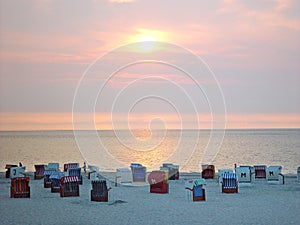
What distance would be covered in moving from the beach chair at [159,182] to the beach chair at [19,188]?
19.6 ft

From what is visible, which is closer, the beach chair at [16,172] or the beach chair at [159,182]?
the beach chair at [159,182]

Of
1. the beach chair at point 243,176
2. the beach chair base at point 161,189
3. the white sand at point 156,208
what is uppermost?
the beach chair at point 243,176

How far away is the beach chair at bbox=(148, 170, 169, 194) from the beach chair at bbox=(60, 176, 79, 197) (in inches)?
154

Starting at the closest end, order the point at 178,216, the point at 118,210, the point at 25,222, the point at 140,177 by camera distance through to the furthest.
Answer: the point at 25,222 < the point at 178,216 < the point at 118,210 < the point at 140,177

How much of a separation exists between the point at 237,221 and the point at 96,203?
21.2 feet

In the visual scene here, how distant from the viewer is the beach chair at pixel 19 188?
73.1ft

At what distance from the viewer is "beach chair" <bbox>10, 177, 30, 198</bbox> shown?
22281mm

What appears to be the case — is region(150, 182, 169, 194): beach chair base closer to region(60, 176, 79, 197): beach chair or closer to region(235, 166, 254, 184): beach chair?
region(60, 176, 79, 197): beach chair

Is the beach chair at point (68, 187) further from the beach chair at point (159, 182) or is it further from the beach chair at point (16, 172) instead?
the beach chair at point (16, 172)

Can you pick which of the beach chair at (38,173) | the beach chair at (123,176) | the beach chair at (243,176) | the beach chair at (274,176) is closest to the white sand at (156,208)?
the beach chair at (243,176)

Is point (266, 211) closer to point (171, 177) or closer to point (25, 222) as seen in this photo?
point (25, 222)

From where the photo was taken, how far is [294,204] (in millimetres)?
20062

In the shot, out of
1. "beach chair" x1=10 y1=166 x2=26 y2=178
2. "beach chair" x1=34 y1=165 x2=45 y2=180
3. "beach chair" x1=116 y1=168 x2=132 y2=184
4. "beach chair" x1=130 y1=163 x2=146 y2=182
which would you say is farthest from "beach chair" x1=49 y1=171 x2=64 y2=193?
"beach chair" x1=34 y1=165 x2=45 y2=180

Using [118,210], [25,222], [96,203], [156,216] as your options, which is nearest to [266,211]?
[156,216]
